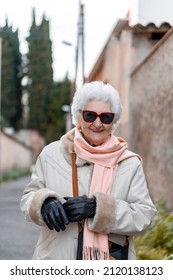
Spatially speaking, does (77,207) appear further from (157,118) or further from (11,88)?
(11,88)

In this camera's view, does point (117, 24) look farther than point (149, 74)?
Yes

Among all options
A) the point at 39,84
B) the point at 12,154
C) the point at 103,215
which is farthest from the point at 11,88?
the point at 103,215

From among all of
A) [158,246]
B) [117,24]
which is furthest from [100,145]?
[117,24]

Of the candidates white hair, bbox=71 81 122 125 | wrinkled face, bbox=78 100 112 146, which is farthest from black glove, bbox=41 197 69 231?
white hair, bbox=71 81 122 125

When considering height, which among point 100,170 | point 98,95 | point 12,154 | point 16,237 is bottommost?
point 12,154

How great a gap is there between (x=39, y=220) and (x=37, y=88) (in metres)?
35.4

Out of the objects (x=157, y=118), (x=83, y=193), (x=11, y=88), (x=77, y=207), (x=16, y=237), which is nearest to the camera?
(x=77, y=207)

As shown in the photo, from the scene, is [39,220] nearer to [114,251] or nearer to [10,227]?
[114,251]

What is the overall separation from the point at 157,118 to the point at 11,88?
2452 centimetres

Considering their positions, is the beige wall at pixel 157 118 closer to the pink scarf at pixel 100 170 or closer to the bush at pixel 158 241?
the bush at pixel 158 241

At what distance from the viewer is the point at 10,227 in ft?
21.4

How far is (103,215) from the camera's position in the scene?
216cm

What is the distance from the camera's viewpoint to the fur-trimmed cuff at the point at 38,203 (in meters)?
2.15

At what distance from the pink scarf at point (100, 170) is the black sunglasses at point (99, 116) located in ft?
0.24
